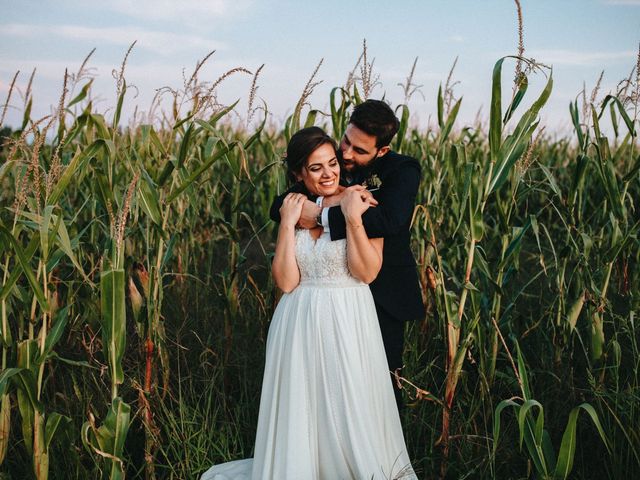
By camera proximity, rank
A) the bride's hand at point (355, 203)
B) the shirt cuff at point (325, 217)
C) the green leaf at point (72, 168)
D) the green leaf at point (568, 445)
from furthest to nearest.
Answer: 1. the shirt cuff at point (325, 217)
2. the bride's hand at point (355, 203)
3. the green leaf at point (72, 168)
4. the green leaf at point (568, 445)

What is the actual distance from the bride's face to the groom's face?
10 centimetres

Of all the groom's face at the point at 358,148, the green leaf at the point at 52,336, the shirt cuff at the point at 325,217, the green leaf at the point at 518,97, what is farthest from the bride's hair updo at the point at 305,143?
the green leaf at the point at 52,336

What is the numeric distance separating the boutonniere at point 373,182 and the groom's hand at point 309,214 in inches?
12.4

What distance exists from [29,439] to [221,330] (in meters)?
1.45

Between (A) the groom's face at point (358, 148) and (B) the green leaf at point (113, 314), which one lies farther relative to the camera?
(A) the groom's face at point (358, 148)

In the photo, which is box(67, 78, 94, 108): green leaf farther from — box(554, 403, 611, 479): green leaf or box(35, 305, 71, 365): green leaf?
box(554, 403, 611, 479): green leaf

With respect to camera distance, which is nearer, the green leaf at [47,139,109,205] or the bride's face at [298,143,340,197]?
the green leaf at [47,139,109,205]

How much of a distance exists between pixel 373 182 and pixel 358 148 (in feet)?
0.71

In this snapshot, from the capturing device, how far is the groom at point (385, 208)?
93.2 inches

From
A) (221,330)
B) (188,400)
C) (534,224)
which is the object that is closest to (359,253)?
(534,224)

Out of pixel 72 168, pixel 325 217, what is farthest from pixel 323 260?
pixel 72 168

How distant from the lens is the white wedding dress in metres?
2.41

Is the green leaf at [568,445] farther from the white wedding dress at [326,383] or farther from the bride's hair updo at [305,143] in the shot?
the bride's hair updo at [305,143]

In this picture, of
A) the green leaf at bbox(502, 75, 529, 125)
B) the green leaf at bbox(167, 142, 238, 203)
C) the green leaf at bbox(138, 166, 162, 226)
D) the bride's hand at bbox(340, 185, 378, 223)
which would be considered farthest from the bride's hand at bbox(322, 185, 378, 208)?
the green leaf at bbox(138, 166, 162, 226)
